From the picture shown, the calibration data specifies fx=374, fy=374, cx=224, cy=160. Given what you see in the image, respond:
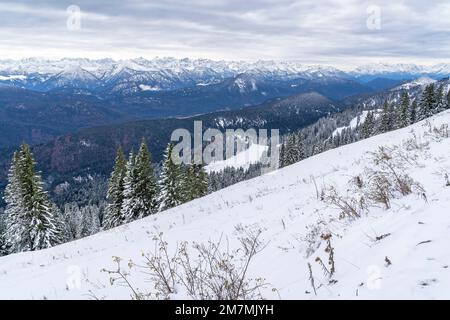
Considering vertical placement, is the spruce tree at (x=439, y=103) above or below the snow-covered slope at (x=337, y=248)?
above

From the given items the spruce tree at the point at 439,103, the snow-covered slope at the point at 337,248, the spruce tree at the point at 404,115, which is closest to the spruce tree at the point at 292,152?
the spruce tree at the point at 404,115

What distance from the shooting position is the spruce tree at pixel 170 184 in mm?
→ 36625

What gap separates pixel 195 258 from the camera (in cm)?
709

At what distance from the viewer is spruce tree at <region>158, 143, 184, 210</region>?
36625 millimetres

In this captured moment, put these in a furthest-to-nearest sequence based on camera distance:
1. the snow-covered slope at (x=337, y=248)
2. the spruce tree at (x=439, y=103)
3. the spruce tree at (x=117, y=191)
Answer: the spruce tree at (x=439, y=103)
the spruce tree at (x=117, y=191)
the snow-covered slope at (x=337, y=248)

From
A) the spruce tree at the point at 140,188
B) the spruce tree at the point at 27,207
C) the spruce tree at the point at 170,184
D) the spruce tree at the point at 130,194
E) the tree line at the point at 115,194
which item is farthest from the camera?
the spruce tree at the point at 170,184

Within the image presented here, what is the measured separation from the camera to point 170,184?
37.0 metres

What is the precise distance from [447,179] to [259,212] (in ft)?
17.2

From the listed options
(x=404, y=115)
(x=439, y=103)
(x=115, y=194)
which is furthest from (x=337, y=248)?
(x=439, y=103)

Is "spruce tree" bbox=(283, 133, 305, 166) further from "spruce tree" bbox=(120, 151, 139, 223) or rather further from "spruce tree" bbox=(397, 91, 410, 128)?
"spruce tree" bbox=(120, 151, 139, 223)

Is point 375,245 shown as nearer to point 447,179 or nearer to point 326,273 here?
point 326,273

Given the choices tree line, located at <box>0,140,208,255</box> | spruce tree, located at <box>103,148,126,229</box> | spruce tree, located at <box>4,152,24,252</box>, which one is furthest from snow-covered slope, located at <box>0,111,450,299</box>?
spruce tree, located at <box>103,148,126,229</box>

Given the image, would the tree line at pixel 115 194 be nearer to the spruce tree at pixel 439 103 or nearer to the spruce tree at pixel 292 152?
the spruce tree at pixel 292 152
